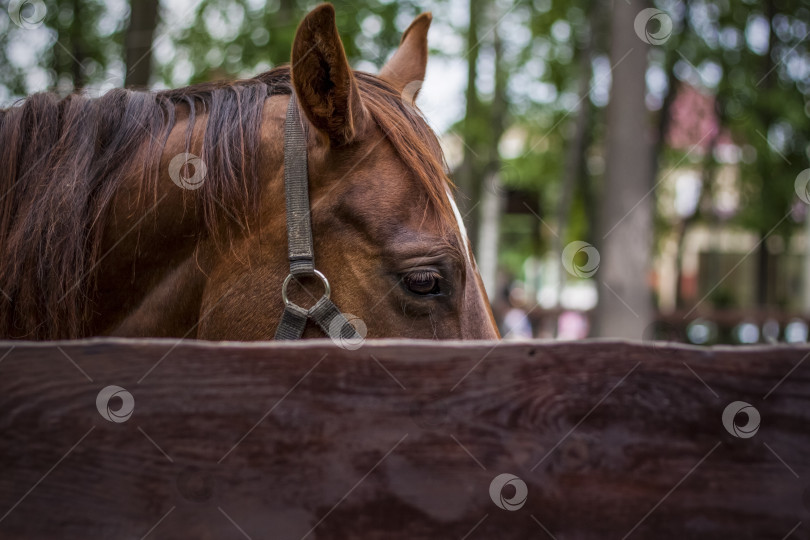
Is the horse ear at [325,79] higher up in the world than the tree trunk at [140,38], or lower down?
higher up

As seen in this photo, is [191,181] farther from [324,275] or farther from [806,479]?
[806,479]

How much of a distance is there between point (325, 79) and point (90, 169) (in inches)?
32.0

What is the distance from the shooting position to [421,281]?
2014mm

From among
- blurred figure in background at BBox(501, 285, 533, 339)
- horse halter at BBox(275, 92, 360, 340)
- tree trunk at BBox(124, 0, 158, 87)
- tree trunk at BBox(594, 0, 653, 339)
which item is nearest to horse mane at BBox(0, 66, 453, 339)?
horse halter at BBox(275, 92, 360, 340)

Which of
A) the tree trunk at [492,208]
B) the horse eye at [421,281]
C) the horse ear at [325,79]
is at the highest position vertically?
the horse ear at [325,79]

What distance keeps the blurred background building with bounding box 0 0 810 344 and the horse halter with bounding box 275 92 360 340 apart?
789mm

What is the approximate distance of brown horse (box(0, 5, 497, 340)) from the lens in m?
2.01

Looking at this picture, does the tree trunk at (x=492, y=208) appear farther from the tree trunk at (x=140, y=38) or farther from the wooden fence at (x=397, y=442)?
the wooden fence at (x=397, y=442)

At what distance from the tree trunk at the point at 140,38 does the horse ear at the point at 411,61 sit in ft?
16.6

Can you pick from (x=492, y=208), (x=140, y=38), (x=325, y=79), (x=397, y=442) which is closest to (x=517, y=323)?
(x=492, y=208)

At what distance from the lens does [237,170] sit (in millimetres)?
2154

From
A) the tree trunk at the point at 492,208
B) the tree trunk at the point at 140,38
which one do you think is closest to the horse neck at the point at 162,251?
the tree trunk at the point at 140,38

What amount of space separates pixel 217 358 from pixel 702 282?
28282 millimetres

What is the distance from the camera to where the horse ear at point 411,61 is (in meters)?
2.95
